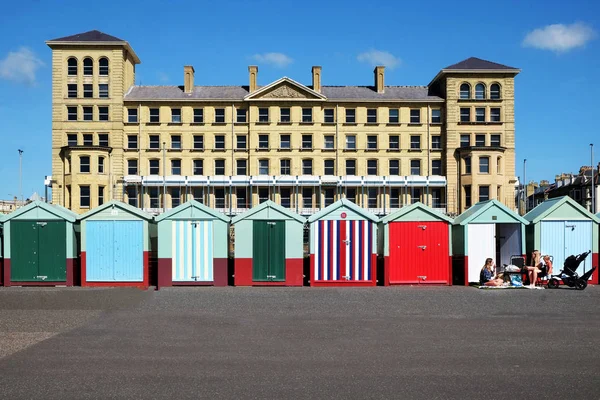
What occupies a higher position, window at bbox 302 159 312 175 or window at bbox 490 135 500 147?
window at bbox 490 135 500 147

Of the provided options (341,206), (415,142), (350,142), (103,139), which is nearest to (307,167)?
(350,142)

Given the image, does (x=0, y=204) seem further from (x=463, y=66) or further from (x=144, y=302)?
(x=144, y=302)

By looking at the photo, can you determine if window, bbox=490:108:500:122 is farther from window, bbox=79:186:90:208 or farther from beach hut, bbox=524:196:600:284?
window, bbox=79:186:90:208

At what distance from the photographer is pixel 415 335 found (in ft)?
41.8

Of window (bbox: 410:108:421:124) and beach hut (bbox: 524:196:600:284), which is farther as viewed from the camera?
window (bbox: 410:108:421:124)

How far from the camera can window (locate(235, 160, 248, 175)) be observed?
61688 mm

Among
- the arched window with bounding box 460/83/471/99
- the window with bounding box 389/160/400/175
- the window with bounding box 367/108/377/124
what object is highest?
the arched window with bounding box 460/83/471/99

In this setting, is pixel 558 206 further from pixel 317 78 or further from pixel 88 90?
pixel 88 90

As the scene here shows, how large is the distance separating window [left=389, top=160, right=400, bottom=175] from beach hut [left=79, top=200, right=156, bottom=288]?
137ft

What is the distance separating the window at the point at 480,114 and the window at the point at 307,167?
17702 mm

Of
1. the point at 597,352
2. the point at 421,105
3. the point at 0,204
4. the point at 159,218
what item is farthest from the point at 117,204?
the point at 0,204

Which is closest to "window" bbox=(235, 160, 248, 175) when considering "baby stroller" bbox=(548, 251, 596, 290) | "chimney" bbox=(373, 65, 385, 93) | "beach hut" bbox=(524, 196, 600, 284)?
"chimney" bbox=(373, 65, 385, 93)

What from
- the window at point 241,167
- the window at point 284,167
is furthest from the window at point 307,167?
the window at point 241,167

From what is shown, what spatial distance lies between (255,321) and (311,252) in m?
8.85
